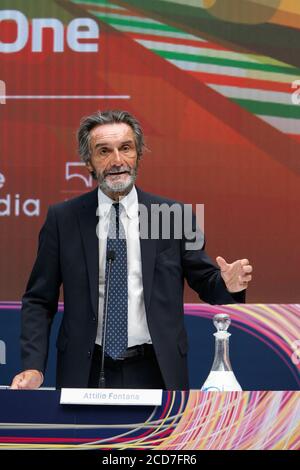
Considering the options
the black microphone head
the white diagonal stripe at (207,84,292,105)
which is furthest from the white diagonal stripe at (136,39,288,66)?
the black microphone head

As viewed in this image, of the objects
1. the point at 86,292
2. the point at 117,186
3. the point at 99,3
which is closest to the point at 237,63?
the point at 99,3

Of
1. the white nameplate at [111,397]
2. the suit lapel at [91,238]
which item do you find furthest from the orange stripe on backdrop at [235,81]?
the white nameplate at [111,397]

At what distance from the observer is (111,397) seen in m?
1.73

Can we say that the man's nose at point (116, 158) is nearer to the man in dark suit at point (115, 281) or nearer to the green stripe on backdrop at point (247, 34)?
the man in dark suit at point (115, 281)

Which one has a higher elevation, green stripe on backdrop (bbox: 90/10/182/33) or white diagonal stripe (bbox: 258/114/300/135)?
green stripe on backdrop (bbox: 90/10/182/33)

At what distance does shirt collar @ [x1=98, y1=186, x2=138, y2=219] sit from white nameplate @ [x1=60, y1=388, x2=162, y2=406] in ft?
2.74

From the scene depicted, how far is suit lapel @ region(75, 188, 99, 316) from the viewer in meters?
2.36

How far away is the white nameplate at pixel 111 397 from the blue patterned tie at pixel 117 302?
52cm

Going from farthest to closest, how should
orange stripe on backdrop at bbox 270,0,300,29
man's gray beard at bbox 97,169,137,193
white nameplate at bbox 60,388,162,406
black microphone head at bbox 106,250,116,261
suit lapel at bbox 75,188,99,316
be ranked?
1. orange stripe on backdrop at bbox 270,0,300,29
2. man's gray beard at bbox 97,169,137,193
3. suit lapel at bbox 75,188,99,316
4. black microphone head at bbox 106,250,116,261
5. white nameplate at bbox 60,388,162,406

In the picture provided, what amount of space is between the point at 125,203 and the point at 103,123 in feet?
0.81

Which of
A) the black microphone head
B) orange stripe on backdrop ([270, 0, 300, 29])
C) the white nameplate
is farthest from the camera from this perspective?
orange stripe on backdrop ([270, 0, 300, 29])

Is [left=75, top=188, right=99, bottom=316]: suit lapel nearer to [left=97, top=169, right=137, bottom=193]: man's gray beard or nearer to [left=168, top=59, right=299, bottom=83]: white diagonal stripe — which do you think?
[left=97, top=169, right=137, bottom=193]: man's gray beard

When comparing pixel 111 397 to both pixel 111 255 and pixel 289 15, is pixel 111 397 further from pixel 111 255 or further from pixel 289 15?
pixel 289 15

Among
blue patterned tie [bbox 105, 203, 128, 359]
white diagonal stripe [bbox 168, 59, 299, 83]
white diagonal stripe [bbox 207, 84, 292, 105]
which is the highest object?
white diagonal stripe [bbox 168, 59, 299, 83]
